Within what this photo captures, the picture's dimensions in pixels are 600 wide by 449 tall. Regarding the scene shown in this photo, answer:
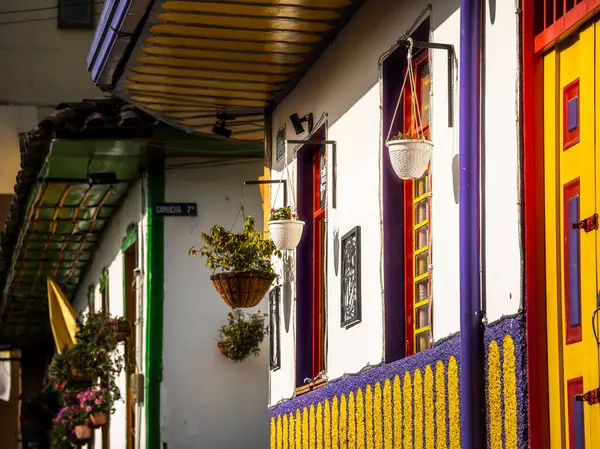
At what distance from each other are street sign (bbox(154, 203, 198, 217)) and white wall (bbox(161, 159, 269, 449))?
7cm

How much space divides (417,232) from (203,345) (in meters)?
7.93

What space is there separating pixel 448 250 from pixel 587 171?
67.2 inches

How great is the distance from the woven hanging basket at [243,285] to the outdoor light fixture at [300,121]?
1.25 metres

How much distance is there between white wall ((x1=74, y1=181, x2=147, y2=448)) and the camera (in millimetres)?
17703

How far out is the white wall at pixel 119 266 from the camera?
17.7 metres

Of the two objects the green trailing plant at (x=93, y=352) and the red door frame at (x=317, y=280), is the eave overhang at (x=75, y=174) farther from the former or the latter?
the red door frame at (x=317, y=280)

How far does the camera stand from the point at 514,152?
7.58 metres

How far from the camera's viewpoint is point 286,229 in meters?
11.6

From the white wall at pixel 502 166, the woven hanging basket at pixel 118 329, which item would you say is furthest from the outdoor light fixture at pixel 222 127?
the white wall at pixel 502 166

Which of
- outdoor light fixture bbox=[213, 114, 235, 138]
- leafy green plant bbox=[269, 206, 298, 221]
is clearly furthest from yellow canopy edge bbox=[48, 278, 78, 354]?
leafy green plant bbox=[269, 206, 298, 221]

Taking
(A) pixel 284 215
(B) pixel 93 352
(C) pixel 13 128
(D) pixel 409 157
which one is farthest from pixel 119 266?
(D) pixel 409 157

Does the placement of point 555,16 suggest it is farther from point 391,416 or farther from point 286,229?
point 286,229

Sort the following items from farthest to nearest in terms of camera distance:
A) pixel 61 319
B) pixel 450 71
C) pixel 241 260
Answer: pixel 61 319 → pixel 241 260 → pixel 450 71

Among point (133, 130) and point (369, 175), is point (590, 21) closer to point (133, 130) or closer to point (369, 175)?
point (369, 175)
